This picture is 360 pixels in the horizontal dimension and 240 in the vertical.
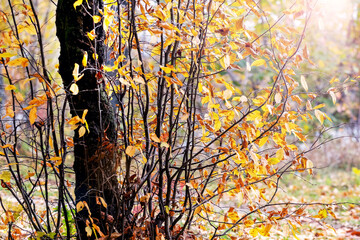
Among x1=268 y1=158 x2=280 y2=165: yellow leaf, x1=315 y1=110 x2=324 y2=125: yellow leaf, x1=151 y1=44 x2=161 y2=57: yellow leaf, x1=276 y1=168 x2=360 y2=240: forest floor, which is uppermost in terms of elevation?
x1=151 y1=44 x2=161 y2=57: yellow leaf

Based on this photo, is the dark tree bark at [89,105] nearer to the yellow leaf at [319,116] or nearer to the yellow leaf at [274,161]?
the yellow leaf at [274,161]

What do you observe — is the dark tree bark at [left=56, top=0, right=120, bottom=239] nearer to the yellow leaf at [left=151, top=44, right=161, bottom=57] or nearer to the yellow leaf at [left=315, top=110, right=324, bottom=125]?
the yellow leaf at [left=151, top=44, right=161, bottom=57]

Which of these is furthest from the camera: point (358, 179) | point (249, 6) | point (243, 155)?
point (358, 179)

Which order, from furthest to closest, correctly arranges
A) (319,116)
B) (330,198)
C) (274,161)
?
1. (330,198)
2. (274,161)
3. (319,116)

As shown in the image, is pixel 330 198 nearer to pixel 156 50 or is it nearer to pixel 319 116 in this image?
pixel 319 116

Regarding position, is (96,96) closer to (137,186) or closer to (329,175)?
(137,186)

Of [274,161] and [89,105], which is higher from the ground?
[89,105]

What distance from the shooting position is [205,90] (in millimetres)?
1747

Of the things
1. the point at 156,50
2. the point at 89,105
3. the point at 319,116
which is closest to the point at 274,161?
the point at 319,116

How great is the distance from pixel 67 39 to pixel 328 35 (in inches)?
607

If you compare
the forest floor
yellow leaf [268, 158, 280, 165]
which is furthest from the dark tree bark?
the forest floor

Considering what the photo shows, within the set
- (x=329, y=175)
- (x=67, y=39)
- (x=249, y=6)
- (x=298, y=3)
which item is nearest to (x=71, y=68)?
(x=67, y=39)

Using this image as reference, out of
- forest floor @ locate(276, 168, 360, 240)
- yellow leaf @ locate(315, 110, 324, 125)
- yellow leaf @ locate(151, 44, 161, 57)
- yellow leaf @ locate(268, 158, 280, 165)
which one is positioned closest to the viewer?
yellow leaf @ locate(315, 110, 324, 125)

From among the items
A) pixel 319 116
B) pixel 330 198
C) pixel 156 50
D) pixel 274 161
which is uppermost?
pixel 156 50
